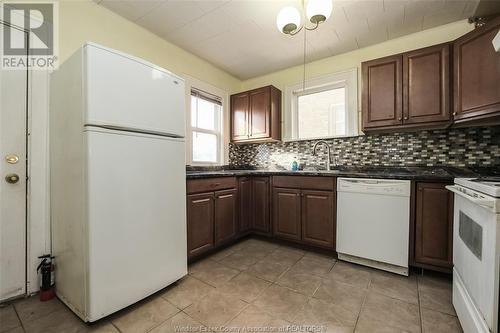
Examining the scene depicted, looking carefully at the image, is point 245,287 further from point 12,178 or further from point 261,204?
point 12,178

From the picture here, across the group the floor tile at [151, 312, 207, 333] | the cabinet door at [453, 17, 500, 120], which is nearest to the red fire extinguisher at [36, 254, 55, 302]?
the floor tile at [151, 312, 207, 333]

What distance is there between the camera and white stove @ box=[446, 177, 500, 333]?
3.02 feet

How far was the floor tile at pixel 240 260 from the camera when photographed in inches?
81.2

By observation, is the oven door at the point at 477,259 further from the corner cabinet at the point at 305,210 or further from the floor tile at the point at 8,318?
the floor tile at the point at 8,318

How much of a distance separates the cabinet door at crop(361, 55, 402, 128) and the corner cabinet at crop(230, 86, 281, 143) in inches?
47.0

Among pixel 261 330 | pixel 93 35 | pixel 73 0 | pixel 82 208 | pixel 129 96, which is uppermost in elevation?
pixel 73 0

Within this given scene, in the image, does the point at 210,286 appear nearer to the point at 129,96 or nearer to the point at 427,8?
the point at 129,96

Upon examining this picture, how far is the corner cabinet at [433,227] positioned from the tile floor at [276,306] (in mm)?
186

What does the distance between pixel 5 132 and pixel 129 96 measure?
0.98m

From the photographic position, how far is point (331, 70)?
2857 millimetres

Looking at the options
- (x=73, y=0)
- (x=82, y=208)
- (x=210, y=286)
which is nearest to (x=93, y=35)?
(x=73, y=0)

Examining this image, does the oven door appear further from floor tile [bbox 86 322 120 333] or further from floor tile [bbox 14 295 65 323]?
floor tile [bbox 14 295 65 323]

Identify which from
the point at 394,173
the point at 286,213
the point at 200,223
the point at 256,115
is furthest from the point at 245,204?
the point at 394,173

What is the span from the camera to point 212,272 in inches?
76.6
